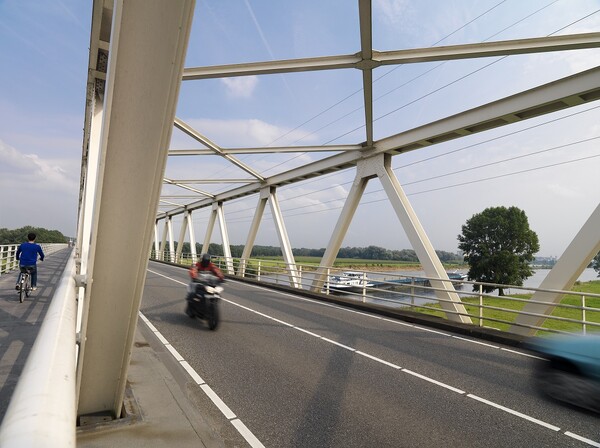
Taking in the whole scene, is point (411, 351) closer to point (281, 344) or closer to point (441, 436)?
point (281, 344)

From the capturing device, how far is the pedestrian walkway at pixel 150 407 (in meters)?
3.15

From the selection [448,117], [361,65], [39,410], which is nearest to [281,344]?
[39,410]

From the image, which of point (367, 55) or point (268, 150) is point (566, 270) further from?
point (268, 150)

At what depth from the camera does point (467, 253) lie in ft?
149

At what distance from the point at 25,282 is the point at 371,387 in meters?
9.69

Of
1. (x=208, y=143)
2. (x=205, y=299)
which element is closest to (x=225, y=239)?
(x=208, y=143)

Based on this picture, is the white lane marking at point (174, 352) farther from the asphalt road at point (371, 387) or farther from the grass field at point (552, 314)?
the grass field at point (552, 314)

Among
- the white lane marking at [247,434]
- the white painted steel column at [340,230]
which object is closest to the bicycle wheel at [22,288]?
the white lane marking at [247,434]

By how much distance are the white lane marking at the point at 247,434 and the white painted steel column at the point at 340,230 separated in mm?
11271

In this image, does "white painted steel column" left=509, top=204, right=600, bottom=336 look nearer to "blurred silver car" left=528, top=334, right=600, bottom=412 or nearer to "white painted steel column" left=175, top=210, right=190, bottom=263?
"blurred silver car" left=528, top=334, right=600, bottom=412

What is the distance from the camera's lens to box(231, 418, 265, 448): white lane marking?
3.36 meters

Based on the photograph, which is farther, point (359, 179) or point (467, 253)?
point (467, 253)

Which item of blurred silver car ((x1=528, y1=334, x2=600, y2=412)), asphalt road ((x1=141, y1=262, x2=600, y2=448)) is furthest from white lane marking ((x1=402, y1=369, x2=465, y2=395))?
blurred silver car ((x1=528, y1=334, x2=600, y2=412))

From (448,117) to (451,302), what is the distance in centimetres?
591
